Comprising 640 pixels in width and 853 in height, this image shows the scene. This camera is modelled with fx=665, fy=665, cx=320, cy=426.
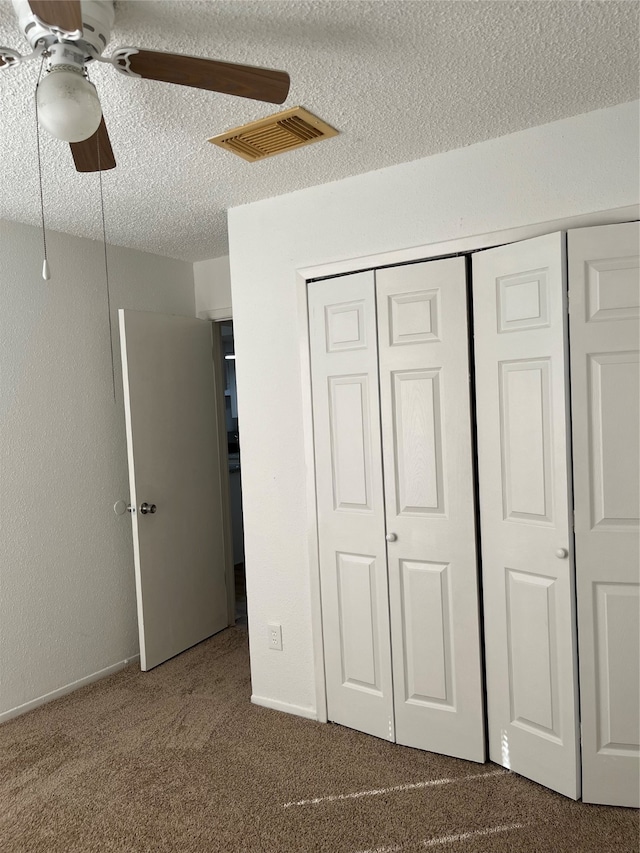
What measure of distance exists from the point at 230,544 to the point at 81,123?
10.6 ft

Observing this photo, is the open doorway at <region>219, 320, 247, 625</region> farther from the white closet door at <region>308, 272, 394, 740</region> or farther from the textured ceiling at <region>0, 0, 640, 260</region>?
the textured ceiling at <region>0, 0, 640, 260</region>

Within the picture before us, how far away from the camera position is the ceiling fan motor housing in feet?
4.91

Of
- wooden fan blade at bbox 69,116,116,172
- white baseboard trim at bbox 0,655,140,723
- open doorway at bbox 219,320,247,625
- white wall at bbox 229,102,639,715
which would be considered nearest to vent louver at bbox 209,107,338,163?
white wall at bbox 229,102,639,715

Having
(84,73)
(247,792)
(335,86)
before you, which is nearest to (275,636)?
(247,792)

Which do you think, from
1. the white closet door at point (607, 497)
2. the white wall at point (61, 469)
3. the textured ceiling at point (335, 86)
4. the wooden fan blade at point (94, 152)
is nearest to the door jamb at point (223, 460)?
the white wall at point (61, 469)

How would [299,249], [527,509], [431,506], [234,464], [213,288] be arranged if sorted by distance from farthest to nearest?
[234,464], [213,288], [299,249], [431,506], [527,509]

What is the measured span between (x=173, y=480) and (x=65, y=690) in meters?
1.23

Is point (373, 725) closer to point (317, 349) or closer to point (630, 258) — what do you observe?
point (317, 349)

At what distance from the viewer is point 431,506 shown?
8.76 ft

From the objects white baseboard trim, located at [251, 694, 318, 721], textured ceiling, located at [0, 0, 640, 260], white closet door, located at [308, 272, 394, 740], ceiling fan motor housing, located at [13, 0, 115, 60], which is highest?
textured ceiling, located at [0, 0, 640, 260]

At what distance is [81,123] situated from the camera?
1491 mm

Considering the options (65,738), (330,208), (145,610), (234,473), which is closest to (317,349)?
(330,208)

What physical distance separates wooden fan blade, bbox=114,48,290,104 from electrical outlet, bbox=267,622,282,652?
236cm

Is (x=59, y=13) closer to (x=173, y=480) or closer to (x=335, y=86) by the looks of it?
(x=335, y=86)
